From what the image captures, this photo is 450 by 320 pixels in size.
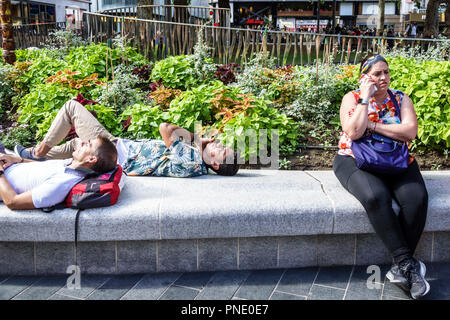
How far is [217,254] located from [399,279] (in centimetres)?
129

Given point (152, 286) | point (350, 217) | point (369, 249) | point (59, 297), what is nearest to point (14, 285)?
point (59, 297)

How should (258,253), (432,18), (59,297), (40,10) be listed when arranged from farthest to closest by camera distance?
1. (40,10)
2. (432,18)
3. (258,253)
4. (59,297)

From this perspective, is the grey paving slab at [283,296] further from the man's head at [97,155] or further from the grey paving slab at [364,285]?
the man's head at [97,155]

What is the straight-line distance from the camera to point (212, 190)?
3533 millimetres

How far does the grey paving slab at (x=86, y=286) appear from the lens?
290cm

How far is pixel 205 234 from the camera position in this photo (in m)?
3.12

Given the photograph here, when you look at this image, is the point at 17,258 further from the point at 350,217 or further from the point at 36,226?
the point at 350,217

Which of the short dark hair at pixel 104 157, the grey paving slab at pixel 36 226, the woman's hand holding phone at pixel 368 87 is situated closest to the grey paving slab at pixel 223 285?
the grey paving slab at pixel 36 226

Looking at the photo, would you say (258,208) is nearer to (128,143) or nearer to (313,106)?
(128,143)

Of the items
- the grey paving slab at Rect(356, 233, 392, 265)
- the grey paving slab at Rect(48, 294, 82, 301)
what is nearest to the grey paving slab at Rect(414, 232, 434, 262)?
the grey paving slab at Rect(356, 233, 392, 265)

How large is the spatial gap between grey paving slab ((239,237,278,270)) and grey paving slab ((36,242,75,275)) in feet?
4.14

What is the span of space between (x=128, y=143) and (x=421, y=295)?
278cm

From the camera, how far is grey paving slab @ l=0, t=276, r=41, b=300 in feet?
Result: 9.42
